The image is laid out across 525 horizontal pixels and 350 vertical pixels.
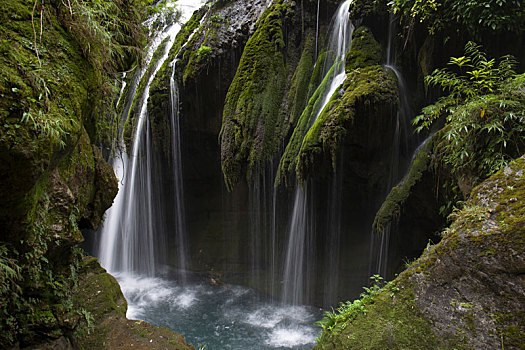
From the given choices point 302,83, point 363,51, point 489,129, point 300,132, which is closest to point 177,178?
point 300,132

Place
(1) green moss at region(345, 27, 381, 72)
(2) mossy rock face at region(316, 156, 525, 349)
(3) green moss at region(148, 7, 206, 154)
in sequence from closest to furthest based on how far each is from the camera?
(2) mossy rock face at region(316, 156, 525, 349)
(1) green moss at region(345, 27, 381, 72)
(3) green moss at region(148, 7, 206, 154)

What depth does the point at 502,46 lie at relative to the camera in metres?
5.34

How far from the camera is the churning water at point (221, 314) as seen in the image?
246 inches

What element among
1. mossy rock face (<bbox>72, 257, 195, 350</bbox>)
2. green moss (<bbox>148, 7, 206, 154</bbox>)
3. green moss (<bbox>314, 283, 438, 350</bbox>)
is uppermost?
green moss (<bbox>148, 7, 206, 154</bbox>)

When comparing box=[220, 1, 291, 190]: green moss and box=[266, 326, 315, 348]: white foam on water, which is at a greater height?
box=[220, 1, 291, 190]: green moss

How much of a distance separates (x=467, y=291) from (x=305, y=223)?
4.70 metres

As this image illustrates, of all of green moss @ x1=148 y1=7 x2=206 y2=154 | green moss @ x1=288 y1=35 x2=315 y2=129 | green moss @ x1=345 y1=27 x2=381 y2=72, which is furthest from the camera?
green moss @ x1=148 y1=7 x2=206 y2=154

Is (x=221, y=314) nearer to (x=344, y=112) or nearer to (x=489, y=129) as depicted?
(x=344, y=112)

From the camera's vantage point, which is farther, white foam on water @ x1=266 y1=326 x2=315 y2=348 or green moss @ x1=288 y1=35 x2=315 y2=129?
green moss @ x1=288 y1=35 x2=315 y2=129

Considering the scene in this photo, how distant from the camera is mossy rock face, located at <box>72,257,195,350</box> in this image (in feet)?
11.3

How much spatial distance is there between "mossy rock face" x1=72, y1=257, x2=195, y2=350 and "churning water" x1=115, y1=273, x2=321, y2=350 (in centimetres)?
263

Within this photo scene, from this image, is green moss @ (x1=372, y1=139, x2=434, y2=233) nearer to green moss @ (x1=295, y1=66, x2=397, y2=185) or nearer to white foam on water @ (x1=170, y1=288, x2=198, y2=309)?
green moss @ (x1=295, y1=66, x2=397, y2=185)

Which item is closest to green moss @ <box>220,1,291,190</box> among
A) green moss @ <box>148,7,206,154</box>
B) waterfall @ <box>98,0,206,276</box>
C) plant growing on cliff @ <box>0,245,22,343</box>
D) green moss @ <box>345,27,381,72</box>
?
green moss @ <box>345,27,381,72</box>

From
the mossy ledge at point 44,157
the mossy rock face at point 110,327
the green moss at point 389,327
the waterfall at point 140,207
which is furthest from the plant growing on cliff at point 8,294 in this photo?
the waterfall at point 140,207
